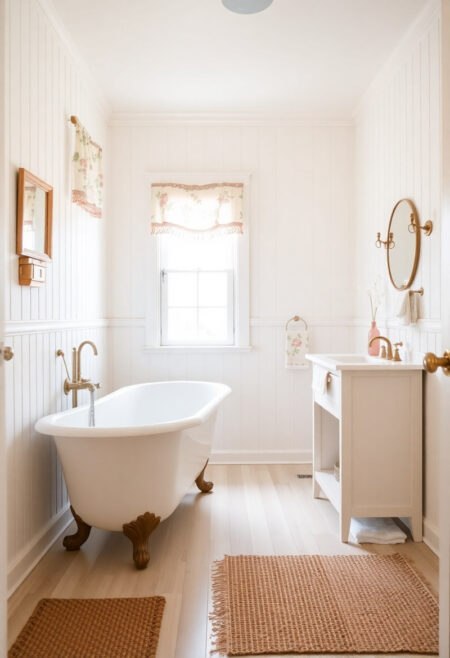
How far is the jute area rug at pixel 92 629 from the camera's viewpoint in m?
1.81

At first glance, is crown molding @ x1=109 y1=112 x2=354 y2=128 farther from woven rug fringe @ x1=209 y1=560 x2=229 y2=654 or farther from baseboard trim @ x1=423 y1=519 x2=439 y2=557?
woven rug fringe @ x1=209 y1=560 x2=229 y2=654

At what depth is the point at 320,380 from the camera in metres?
3.17

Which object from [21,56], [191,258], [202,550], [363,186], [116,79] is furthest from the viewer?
[191,258]

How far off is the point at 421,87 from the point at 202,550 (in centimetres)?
270

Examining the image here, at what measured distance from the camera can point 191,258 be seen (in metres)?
4.24

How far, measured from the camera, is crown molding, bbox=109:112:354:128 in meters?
4.13

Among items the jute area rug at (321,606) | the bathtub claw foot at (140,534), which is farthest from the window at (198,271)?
the jute area rug at (321,606)

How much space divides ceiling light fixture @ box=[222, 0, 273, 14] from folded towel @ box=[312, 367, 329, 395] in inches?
77.1

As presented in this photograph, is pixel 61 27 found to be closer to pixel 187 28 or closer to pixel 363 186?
pixel 187 28

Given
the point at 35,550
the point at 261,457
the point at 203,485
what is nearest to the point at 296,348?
the point at 261,457

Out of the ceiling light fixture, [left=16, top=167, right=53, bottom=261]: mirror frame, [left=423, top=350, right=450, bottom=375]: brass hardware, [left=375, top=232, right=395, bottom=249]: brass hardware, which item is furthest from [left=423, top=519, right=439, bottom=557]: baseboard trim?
the ceiling light fixture

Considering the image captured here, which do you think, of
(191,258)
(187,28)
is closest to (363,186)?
(191,258)

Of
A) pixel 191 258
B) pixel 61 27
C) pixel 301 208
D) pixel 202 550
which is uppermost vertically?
pixel 61 27

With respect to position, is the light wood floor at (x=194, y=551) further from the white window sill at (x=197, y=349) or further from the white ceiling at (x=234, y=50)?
the white ceiling at (x=234, y=50)
